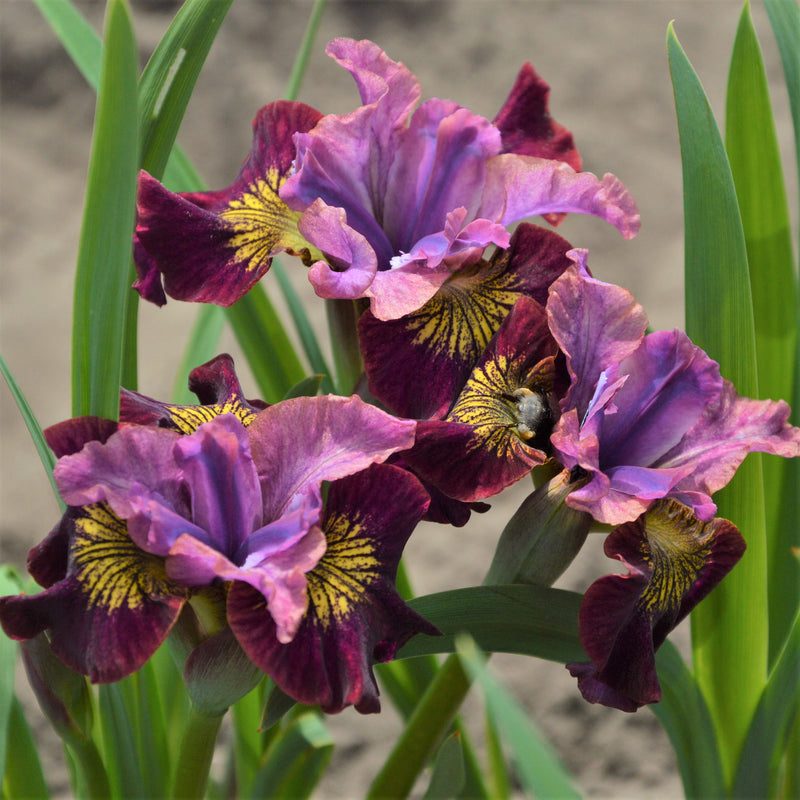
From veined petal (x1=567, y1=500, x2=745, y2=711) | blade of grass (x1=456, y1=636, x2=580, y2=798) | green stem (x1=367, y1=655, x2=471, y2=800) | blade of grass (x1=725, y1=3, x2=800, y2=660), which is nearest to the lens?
blade of grass (x1=456, y1=636, x2=580, y2=798)

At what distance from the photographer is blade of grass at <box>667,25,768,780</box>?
503mm

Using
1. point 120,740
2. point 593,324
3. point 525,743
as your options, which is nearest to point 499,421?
point 593,324

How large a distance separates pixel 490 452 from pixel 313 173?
6.6 inches

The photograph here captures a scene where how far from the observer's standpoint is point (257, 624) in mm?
349

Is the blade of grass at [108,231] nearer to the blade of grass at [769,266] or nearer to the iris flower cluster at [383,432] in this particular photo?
the iris flower cluster at [383,432]

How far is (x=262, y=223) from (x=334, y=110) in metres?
1.34

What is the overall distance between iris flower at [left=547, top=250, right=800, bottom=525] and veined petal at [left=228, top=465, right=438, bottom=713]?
79 mm

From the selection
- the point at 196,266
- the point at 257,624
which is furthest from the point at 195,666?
the point at 196,266

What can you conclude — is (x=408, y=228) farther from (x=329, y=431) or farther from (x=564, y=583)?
(x=564, y=583)

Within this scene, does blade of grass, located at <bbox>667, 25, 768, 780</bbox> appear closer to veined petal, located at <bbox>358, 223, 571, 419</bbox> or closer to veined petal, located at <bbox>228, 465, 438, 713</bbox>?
veined petal, located at <bbox>358, 223, 571, 419</bbox>

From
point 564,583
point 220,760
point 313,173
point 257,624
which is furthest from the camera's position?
point 564,583

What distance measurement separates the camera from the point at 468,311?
478mm

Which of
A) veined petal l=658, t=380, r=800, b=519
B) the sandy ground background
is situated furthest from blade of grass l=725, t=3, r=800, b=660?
the sandy ground background

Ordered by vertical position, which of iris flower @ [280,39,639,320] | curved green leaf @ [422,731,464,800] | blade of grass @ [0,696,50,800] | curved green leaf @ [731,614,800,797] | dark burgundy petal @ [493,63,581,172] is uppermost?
dark burgundy petal @ [493,63,581,172]
